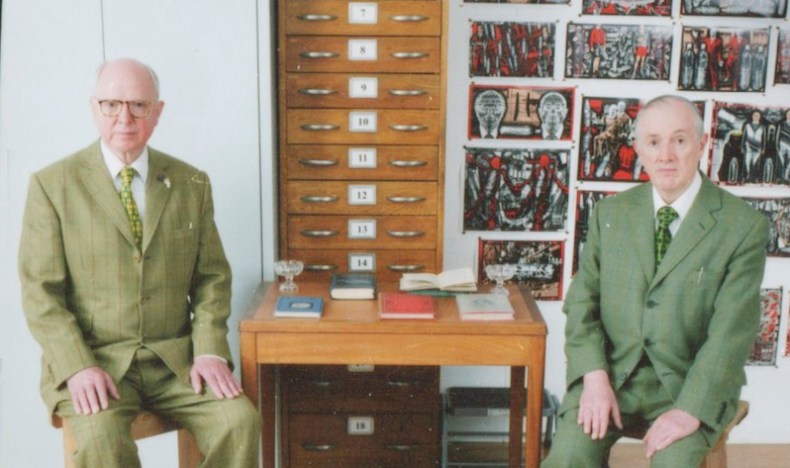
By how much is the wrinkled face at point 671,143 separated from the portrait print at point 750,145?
47.8 inches

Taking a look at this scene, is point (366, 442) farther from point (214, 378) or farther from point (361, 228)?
point (214, 378)

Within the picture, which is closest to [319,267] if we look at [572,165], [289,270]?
[289,270]

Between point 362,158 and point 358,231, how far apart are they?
0.28 meters

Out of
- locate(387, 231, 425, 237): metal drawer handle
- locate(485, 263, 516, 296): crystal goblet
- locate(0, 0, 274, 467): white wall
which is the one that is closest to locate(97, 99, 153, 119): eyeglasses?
locate(0, 0, 274, 467): white wall

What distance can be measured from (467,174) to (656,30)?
0.98m

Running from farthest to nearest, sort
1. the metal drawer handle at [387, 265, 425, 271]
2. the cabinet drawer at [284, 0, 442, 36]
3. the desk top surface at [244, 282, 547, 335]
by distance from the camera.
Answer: the metal drawer handle at [387, 265, 425, 271]
the cabinet drawer at [284, 0, 442, 36]
the desk top surface at [244, 282, 547, 335]

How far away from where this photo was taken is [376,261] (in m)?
3.28

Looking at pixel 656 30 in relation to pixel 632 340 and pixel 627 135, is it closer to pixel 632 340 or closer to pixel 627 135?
pixel 627 135

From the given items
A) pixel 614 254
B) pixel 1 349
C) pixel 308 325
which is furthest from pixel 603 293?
pixel 1 349

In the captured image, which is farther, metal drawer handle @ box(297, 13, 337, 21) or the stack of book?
metal drawer handle @ box(297, 13, 337, 21)

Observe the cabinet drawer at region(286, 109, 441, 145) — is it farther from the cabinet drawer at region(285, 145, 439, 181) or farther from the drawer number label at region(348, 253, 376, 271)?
the drawer number label at region(348, 253, 376, 271)

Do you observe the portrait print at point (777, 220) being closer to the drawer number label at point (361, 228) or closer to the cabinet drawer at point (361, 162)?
the cabinet drawer at point (361, 162)

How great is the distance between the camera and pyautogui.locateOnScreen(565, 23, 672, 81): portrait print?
3531 mm

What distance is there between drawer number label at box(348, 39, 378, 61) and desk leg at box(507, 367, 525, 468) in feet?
4.21
